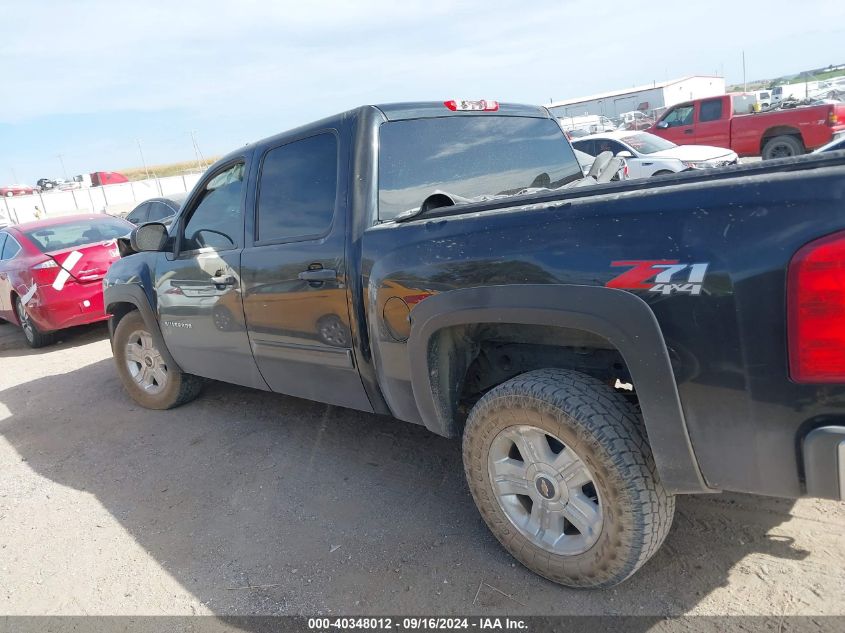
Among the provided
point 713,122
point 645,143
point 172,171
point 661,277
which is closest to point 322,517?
point 661,277

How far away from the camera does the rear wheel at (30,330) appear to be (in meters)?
7.89

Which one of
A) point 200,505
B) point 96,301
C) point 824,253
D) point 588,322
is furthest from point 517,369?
point 96,301

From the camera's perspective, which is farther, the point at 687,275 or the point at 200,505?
the point at 200,505

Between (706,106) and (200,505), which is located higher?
(706,106)

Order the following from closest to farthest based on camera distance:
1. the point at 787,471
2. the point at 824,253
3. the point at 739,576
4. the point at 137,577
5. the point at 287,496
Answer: the point at 824,253, the point at 787,471, the point at 739,576, the point at 137,577, the point at 287,496

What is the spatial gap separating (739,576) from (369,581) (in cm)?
148

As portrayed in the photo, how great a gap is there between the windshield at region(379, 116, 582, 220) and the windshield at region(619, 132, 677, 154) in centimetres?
949

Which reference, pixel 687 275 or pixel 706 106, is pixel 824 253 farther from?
pixel 706 106

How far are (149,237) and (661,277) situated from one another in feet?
11.5

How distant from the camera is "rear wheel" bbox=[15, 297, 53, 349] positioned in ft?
25.9

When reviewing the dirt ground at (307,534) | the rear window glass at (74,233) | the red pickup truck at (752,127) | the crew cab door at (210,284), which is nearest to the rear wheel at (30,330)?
the rear window glass at (74,233)

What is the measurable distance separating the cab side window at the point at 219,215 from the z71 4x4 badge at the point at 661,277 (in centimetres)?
250

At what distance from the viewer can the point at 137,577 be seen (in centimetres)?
298

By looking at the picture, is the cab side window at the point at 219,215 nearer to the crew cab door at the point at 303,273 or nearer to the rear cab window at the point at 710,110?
the crew cab door at the point at 303,273
